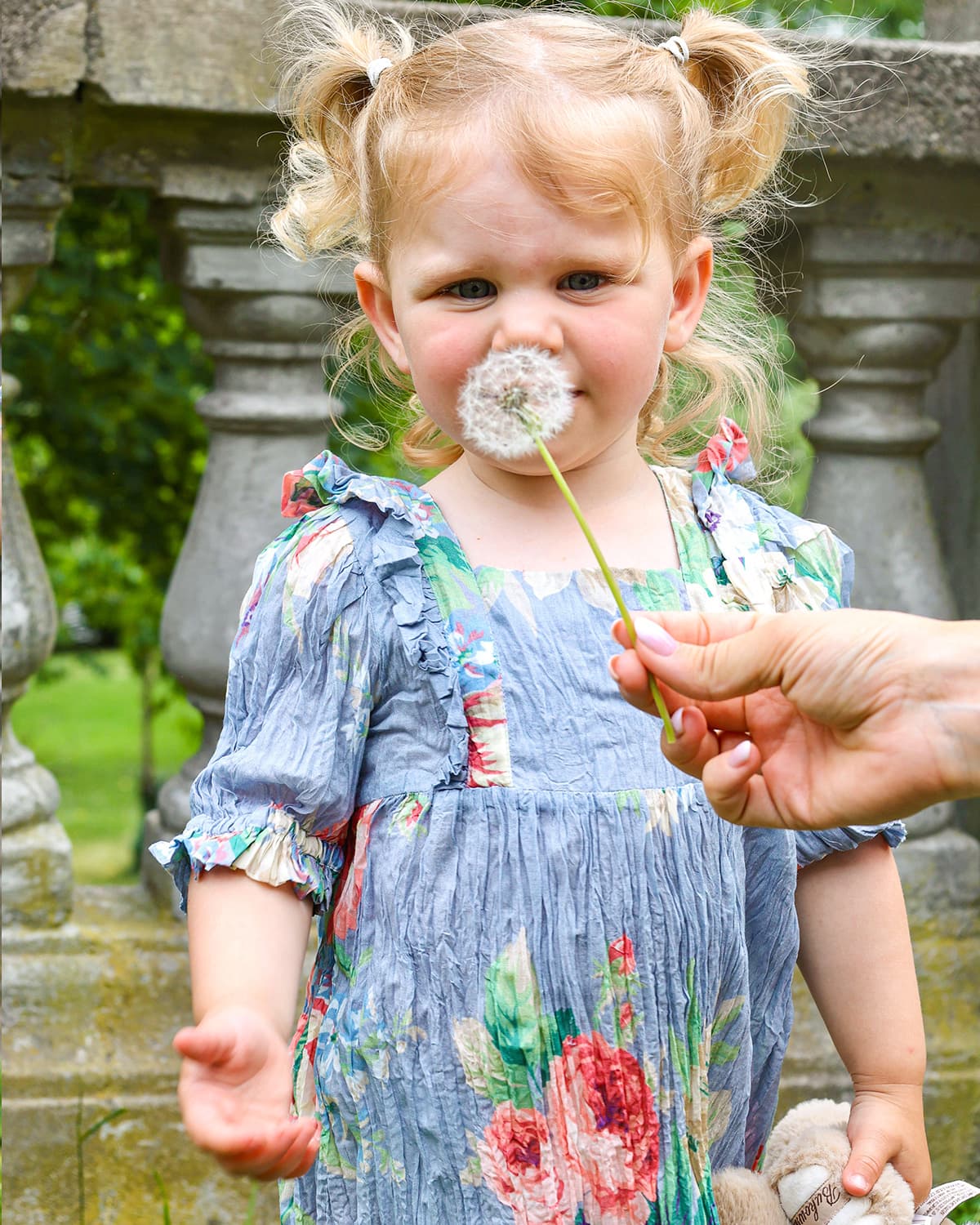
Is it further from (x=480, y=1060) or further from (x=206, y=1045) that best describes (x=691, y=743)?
(x=206, y=1045)

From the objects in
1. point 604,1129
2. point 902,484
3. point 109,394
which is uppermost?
point 902,484

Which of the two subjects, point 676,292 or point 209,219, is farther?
point 209,219

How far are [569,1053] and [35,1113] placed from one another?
43.7 inches

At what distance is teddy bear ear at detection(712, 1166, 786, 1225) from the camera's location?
57.8 inches

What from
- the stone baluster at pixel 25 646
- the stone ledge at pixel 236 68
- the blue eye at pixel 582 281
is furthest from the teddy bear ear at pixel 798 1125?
the stone ledge at pixel 236 68

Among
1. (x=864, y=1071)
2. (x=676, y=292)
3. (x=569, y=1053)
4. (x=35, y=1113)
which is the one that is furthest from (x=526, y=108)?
(x=35, y=1113)

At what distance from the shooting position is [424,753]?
147 cm

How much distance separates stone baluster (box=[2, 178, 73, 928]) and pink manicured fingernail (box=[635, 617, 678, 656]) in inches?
47.0

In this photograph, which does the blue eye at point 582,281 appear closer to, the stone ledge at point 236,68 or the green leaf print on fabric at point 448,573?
the green leaf print on fabric at point 448,573

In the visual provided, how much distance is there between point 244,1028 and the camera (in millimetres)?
1242

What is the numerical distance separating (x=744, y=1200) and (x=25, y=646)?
1284 millimetres

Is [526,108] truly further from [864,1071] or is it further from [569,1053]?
[864,1071]

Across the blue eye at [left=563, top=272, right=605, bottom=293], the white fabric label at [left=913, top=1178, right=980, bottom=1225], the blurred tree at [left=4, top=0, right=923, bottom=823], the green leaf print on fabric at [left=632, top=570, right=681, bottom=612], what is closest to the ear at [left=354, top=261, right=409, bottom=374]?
the blue eye at [left=563, top=272, right=605, bottom=293]

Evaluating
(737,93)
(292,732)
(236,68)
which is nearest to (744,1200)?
(292,732)
